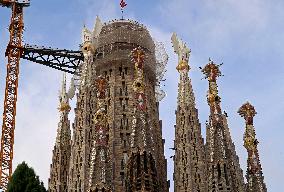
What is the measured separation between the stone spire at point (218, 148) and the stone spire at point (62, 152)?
1713 centimetres

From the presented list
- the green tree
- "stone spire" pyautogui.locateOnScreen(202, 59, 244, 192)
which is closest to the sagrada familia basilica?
A: "stone spire" pyautogui.locateOnScreen(202, 59, 244, 192)

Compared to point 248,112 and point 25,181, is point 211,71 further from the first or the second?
point 25,181

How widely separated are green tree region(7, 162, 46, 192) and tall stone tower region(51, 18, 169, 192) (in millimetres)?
5426

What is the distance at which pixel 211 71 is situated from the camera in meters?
42.2

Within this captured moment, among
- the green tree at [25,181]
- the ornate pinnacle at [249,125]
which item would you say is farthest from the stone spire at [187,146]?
the green tree at [25,181]

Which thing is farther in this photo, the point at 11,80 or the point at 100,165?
the point at 11,80

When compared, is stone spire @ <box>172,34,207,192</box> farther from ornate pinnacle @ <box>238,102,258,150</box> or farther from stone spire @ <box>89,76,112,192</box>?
stone spire @ <box>89,76,112,192</box>

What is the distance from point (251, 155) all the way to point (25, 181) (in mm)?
15687

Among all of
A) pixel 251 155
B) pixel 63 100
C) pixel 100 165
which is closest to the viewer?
pixel 100 165

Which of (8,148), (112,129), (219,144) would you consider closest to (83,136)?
(112,129)

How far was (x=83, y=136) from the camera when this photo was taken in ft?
165

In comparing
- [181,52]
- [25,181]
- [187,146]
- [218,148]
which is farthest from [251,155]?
[181,52]

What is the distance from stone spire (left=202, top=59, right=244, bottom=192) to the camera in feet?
119

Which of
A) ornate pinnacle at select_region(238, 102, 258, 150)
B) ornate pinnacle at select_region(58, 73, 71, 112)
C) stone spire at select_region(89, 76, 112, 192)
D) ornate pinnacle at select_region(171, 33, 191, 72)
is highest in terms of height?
ornate pinnacle at select_region(171, 33, 191, 72)
